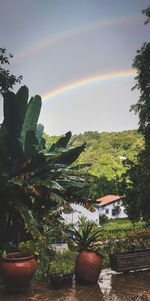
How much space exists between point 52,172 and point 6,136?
1542mm

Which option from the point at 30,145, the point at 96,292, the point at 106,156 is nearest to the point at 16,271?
the point at 96,292

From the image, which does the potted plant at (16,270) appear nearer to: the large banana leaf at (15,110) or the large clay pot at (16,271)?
the large clay pot at (16,271)

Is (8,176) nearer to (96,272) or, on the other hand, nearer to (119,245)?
(96,272)

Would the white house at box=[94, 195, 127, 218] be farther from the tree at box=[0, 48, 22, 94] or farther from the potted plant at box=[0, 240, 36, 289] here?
the potted plant at box=[0, 240, 36, 289]

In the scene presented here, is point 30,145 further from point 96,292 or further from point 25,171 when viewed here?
point 96,292

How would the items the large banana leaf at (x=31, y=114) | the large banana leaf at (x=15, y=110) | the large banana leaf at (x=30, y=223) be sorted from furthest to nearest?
the large banana leaf at (x=31, y=114) → the large banana leaf at (x=15, y=110) → the large banana leaf at (x=30, y=223)

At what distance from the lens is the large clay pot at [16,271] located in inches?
196

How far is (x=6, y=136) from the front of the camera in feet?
21.1

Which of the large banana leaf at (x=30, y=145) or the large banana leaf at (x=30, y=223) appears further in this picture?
the large banana leaf at (x=30, y=145)

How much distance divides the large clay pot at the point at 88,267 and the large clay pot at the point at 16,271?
46.3 inches

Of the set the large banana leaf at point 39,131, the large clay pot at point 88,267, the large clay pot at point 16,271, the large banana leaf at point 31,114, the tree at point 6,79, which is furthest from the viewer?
the tree at point 6,79

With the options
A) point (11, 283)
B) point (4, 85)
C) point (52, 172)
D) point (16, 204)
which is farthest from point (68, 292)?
point (4, 85)

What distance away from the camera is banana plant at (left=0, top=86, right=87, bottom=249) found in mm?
5859

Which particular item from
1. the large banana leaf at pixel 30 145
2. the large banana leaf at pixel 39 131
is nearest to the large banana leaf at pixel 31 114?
the large banana leaf at pixel 30 145
